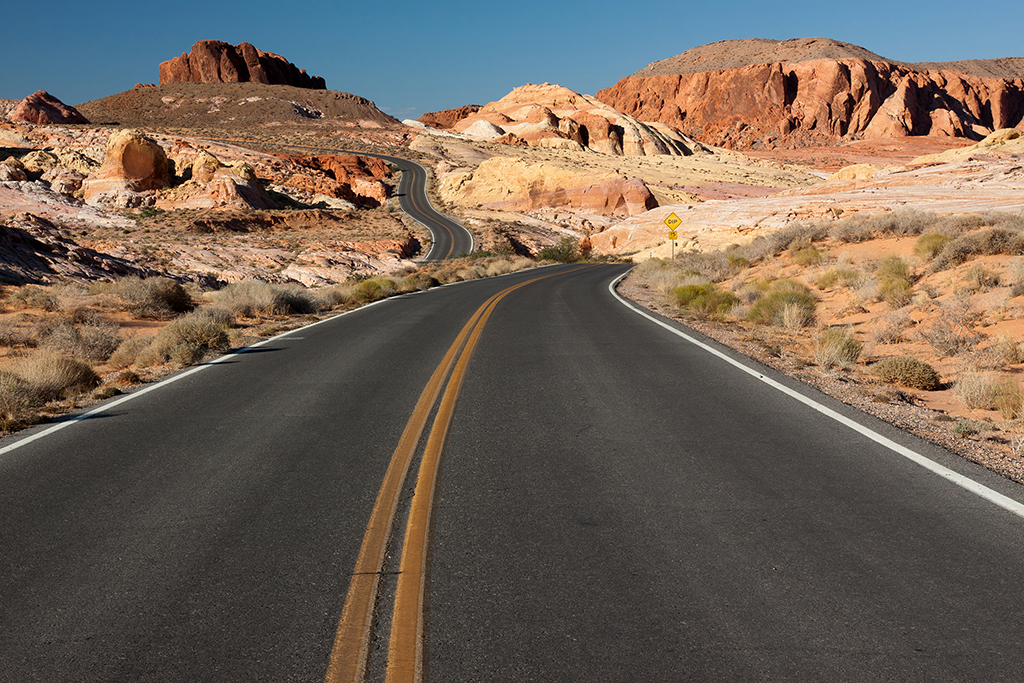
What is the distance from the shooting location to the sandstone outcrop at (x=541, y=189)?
78069 millimetres

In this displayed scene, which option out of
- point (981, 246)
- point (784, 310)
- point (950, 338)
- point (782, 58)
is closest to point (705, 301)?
point (784, 310)

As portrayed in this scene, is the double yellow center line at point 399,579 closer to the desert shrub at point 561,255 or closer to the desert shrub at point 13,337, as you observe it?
the desert shrub at point 13,337

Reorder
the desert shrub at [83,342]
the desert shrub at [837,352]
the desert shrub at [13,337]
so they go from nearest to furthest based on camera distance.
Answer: the desert shrub at [837,352]
the desert shrub at [83,342]
the desert shrub at [13,337]

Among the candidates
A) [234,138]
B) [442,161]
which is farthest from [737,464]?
[234,138]

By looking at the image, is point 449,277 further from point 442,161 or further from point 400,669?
point 442,161

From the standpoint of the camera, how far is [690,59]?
168750 millimetres

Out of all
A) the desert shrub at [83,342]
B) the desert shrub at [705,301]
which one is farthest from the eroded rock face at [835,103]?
the desert shrub at [83,342]

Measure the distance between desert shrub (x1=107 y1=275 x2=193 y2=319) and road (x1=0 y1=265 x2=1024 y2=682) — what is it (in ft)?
41.1

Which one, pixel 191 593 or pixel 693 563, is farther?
pixel 693 563

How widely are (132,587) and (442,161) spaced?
106976 millimetres

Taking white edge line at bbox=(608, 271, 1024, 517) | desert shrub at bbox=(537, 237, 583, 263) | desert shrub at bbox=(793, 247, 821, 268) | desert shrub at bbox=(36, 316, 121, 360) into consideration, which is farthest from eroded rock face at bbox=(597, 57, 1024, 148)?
desert shrub at bbox=(36, 316, 121, 360)

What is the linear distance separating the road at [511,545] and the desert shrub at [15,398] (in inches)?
29.6

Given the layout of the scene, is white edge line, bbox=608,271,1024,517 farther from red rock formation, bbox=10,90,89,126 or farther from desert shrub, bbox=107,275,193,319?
red rock formation, bbox=10,90,89,126

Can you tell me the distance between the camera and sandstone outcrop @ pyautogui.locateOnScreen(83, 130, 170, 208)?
58.9m
